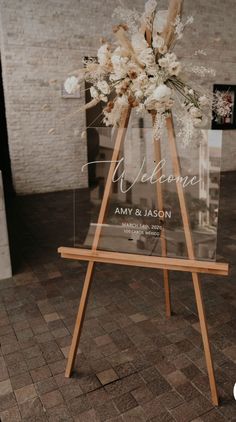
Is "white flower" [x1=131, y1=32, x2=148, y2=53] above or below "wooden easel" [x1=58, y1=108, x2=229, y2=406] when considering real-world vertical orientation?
above

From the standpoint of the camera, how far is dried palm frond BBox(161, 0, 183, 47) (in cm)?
168

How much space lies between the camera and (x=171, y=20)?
170 cm

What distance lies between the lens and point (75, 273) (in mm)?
3584

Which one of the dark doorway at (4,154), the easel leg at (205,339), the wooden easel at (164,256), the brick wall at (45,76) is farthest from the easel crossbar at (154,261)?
the dark doorway at (4,154)

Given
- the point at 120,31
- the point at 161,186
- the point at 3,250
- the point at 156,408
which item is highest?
the point at 120,31

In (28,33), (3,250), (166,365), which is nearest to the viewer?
(166,365)

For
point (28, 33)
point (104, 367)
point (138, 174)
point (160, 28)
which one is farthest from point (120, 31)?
point (28, 33)

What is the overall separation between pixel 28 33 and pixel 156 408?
6.10m

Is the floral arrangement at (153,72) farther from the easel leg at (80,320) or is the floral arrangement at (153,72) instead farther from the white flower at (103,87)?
the easel leg at (80,320)

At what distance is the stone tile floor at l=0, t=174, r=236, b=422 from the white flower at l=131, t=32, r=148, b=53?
1.83m

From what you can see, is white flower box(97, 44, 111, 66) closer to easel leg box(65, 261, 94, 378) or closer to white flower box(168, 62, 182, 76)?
white flower box(168, 62, 182, 76)

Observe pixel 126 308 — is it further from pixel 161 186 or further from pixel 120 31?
pixel 120 31

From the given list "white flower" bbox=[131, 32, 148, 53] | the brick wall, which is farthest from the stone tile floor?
the brick wall

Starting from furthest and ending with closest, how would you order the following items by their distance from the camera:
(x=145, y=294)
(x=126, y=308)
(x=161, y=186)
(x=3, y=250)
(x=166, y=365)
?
(x=3, y=250), (x=145, y=294), (x=126, y=308), (x=166, y=365), (x=161, y=186)
